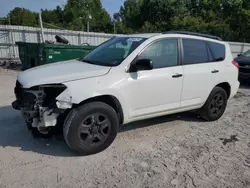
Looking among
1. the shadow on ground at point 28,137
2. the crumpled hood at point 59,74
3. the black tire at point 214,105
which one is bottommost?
the shadow on ground at point 28,137

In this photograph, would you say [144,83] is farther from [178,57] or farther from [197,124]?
[197,124]

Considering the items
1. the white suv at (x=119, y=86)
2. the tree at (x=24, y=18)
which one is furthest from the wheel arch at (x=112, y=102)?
the tree at (x=24, y=18)

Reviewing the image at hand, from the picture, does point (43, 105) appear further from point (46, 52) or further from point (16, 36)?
point (16, 36)

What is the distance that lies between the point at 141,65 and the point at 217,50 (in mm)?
2168

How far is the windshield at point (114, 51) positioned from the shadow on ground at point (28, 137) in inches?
53.3

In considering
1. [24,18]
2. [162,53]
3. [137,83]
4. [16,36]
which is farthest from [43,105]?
[24,18]

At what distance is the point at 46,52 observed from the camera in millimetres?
10180

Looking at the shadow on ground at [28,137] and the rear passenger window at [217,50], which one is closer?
the shadow on ground at [28,137]

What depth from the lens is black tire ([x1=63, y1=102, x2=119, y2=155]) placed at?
3418 mm

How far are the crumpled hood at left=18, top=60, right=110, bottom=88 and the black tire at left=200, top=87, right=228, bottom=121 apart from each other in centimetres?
240

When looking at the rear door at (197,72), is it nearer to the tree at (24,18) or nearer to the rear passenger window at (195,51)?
the rear passenger window at (195,51)

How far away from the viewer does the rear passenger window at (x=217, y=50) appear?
502 centimetres

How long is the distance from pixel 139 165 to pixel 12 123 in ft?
9.06

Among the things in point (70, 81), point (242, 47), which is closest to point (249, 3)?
point (242, 47)
